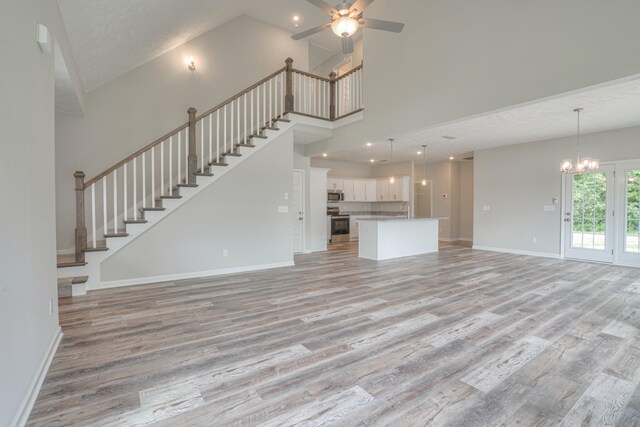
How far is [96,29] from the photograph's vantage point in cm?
379

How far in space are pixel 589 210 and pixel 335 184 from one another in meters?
6.41

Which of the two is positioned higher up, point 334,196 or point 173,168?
point 173,168

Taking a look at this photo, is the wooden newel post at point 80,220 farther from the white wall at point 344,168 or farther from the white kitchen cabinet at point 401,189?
the white kitchen cabinet at point 401,189

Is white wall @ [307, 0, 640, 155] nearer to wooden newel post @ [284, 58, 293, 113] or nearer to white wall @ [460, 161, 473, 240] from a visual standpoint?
wooden newel post @ [284, 58, 293, 113]

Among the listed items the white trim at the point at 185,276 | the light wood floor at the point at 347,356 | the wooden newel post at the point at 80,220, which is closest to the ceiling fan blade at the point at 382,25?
the light wood floor at the point at 347,356

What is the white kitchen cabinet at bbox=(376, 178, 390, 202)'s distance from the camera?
1039 centimetres

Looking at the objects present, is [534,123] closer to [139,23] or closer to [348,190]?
[348,190]

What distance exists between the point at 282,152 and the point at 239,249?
212 centimetres

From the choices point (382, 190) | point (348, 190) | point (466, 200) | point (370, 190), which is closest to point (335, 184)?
point (348, 190)

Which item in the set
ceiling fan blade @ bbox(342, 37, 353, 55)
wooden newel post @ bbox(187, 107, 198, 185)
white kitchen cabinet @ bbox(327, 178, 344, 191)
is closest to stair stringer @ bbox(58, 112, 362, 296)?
wooden newel post @ bbox(187, 107, 198, 185)

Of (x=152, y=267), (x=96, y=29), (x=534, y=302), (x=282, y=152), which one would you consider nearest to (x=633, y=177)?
(x=534, y=302)

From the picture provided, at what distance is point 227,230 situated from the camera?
539cm

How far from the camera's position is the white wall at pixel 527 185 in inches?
242

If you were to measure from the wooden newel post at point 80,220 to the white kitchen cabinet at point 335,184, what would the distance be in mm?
6660
